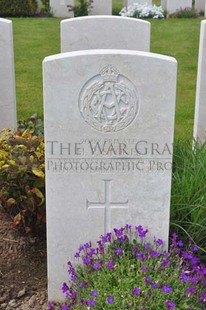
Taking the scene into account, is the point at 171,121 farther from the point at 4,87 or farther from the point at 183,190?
the point at 4,87

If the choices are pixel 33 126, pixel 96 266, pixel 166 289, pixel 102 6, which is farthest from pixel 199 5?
pixel 166 289

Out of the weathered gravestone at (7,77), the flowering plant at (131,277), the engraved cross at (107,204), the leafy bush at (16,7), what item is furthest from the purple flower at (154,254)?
the leafy bush at (16,7)

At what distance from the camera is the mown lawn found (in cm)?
704

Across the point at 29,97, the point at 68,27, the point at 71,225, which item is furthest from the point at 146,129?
the point at 29,97

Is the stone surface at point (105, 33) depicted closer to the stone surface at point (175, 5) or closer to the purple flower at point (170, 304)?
the purple flower at point (170, 304)

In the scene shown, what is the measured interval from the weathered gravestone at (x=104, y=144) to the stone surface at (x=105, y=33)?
185cm

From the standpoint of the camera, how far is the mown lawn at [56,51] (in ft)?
23.1

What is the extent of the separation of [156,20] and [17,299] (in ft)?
38.8

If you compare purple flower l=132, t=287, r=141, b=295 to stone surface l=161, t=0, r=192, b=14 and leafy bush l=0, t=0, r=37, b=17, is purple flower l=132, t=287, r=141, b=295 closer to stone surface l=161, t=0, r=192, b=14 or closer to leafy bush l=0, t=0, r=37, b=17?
leafy bush l=0, t=0, r=37, b=17

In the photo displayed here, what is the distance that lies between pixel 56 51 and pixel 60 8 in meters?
5.57

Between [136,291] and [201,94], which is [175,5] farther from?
[136,291]

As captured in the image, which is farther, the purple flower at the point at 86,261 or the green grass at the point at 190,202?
the green grass at the point at 190,202

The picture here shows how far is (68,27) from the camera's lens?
4.79 meters

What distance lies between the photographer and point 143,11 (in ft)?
47.8
